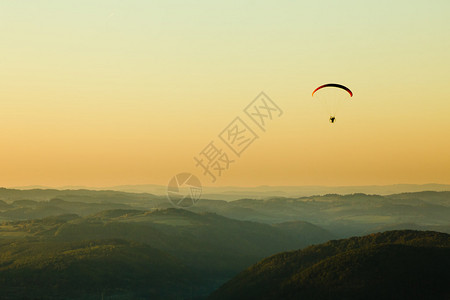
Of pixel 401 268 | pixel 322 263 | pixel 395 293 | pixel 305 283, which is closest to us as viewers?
pixel 395 293

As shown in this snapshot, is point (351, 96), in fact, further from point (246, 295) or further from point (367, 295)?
point (246, 295)

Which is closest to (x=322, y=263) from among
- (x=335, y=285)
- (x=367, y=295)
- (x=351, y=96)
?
(x=335, y=285)

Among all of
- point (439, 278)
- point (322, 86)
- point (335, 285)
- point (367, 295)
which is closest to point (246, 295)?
point (335, 285)

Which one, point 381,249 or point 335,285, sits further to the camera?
point 381,249

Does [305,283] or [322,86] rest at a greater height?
[322,86]

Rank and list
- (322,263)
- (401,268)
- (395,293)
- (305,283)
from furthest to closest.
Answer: (322,263) → (305,283) → (401,268) → (395,293)

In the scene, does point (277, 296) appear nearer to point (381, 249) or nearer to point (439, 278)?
point (381, 249)

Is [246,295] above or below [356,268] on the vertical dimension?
below

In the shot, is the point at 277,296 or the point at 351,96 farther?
the point at 277,296

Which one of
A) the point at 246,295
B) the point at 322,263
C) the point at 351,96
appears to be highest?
the point at 351,96
